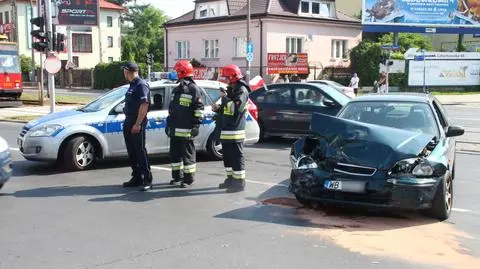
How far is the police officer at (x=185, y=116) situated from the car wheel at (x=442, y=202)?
3.31m

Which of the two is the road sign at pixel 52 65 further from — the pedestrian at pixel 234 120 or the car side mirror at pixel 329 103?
the pedestrian at pixel 234 120

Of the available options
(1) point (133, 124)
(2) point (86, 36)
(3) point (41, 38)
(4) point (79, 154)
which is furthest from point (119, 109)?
(2) point (86, 36)

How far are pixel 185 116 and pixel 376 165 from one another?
2.88 m

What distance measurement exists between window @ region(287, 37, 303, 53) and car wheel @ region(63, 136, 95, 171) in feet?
112

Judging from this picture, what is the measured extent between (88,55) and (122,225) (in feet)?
233

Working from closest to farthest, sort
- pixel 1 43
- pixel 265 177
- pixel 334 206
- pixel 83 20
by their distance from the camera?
pixel 334 206
pixel 265 177
pixel 1 43
pixel 83 20

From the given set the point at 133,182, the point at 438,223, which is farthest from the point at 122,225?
the point at 438,223

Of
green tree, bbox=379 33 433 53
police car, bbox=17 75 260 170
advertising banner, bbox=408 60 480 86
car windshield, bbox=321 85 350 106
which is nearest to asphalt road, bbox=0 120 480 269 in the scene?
police car, bbox=17 75 260 170

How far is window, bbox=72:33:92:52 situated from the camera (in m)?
72.5

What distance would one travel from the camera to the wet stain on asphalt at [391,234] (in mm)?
5250

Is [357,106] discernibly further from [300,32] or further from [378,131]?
[300,32]

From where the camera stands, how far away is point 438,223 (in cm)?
641

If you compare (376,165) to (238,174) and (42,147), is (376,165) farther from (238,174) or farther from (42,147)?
(42,147)

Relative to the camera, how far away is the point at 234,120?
7.95m
